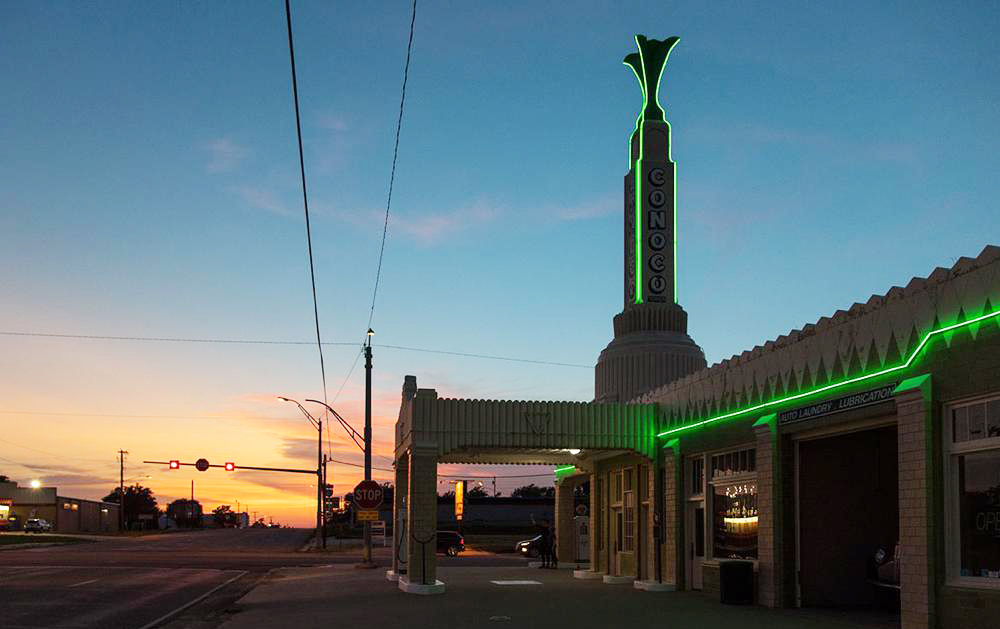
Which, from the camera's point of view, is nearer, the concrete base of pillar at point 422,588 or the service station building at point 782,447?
the service station building at point 782,447

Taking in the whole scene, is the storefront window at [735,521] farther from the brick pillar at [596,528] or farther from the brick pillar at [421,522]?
the brick pillar at [596,528]

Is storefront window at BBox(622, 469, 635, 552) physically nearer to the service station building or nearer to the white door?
the service station building

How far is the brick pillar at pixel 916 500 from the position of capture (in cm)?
1577

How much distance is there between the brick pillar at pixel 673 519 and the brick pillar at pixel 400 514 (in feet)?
24.1

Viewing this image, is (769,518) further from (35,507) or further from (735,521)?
(35,507)

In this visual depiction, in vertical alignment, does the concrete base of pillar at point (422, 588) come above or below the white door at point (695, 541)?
below

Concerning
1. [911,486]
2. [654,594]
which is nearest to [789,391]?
[911,486]

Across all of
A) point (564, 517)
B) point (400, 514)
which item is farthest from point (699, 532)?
point (564, 517)

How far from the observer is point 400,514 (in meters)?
32.1

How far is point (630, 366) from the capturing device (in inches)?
1508

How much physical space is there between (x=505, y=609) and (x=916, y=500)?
876cm

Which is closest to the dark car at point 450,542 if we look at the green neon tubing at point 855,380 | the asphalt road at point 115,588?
the asphalt road at point 115,588

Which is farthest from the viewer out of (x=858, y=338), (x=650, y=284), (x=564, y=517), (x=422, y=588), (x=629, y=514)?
(x=564, y=517)

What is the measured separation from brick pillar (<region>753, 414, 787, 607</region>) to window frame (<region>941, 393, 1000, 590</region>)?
18.5ft
